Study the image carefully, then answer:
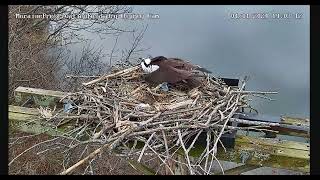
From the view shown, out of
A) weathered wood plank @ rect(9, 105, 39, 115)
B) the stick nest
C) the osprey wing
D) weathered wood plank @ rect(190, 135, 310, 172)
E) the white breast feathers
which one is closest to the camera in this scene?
the stick nest

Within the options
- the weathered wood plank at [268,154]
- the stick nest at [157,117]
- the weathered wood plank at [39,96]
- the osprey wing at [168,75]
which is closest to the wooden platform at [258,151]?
the weathered wood plank at [268,154]

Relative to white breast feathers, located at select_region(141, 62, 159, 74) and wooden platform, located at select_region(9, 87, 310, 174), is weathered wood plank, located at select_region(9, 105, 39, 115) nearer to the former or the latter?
wooden platform, located at select_region(9, 87, 310, 174)

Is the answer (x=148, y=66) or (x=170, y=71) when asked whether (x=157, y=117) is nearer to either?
(x=170, y=71)

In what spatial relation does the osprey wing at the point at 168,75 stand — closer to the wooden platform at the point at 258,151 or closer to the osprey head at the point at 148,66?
the osprey head at the point at 148,66

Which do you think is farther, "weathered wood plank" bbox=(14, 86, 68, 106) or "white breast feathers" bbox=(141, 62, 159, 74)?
"white breast feathers" bbox=(141, 62, 159, 74)

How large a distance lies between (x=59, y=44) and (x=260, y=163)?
174 inches

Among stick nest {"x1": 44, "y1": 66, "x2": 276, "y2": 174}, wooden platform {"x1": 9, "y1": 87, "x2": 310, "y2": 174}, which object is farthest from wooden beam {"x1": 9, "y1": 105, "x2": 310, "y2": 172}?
stick nest {"x1": 44, "y1": 66, "x2": 276, "y2": 174}

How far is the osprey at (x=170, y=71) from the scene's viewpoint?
4.23 meters

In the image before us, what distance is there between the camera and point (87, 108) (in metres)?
3.67

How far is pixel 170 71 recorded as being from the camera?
4254mm

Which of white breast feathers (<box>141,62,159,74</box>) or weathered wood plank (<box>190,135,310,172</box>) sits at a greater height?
white breast feathers (<box>141,62,159,74</box>)

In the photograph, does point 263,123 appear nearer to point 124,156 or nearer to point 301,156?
point 301,156

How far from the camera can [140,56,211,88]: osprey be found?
423cm

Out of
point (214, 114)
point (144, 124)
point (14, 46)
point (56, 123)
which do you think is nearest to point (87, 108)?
point (56, 123)
